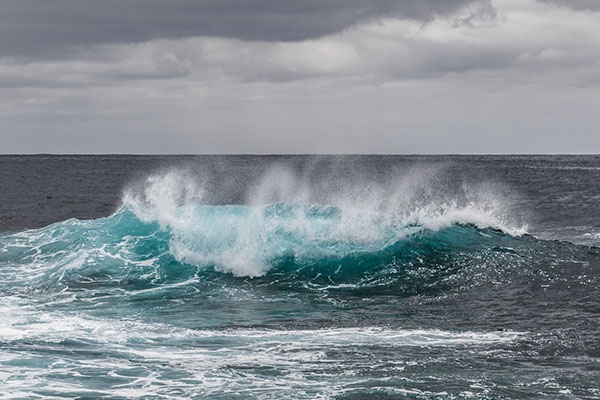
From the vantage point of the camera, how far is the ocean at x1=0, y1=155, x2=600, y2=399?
14039mm

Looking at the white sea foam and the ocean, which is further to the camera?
the white sea foam

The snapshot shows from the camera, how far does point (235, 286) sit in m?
24.2

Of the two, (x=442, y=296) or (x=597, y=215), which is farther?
(x=597, y=215)

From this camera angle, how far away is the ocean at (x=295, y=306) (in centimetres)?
1404

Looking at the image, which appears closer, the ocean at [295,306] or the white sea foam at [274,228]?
the ocean at [295,306]

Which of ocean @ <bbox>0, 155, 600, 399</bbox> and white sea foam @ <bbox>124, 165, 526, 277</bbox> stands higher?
white sea foam @ <bbox>124, 165, 526, 277</bbox>

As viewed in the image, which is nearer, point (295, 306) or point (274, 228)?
point (295, 306)

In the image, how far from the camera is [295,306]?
21.1 meters

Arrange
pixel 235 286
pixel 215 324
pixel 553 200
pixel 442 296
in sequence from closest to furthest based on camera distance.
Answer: pixel 215 324 → pixel 442 296 → pixel 235 286 → pixel 553 200

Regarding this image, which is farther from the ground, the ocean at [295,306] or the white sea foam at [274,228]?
the white sea foam at [274,228]

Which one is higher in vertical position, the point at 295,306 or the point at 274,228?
the point at 274,228

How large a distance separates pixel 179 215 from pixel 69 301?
1245 cm

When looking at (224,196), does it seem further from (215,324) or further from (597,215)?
(215,324)

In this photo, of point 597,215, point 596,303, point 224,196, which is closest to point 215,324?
point 596,303
